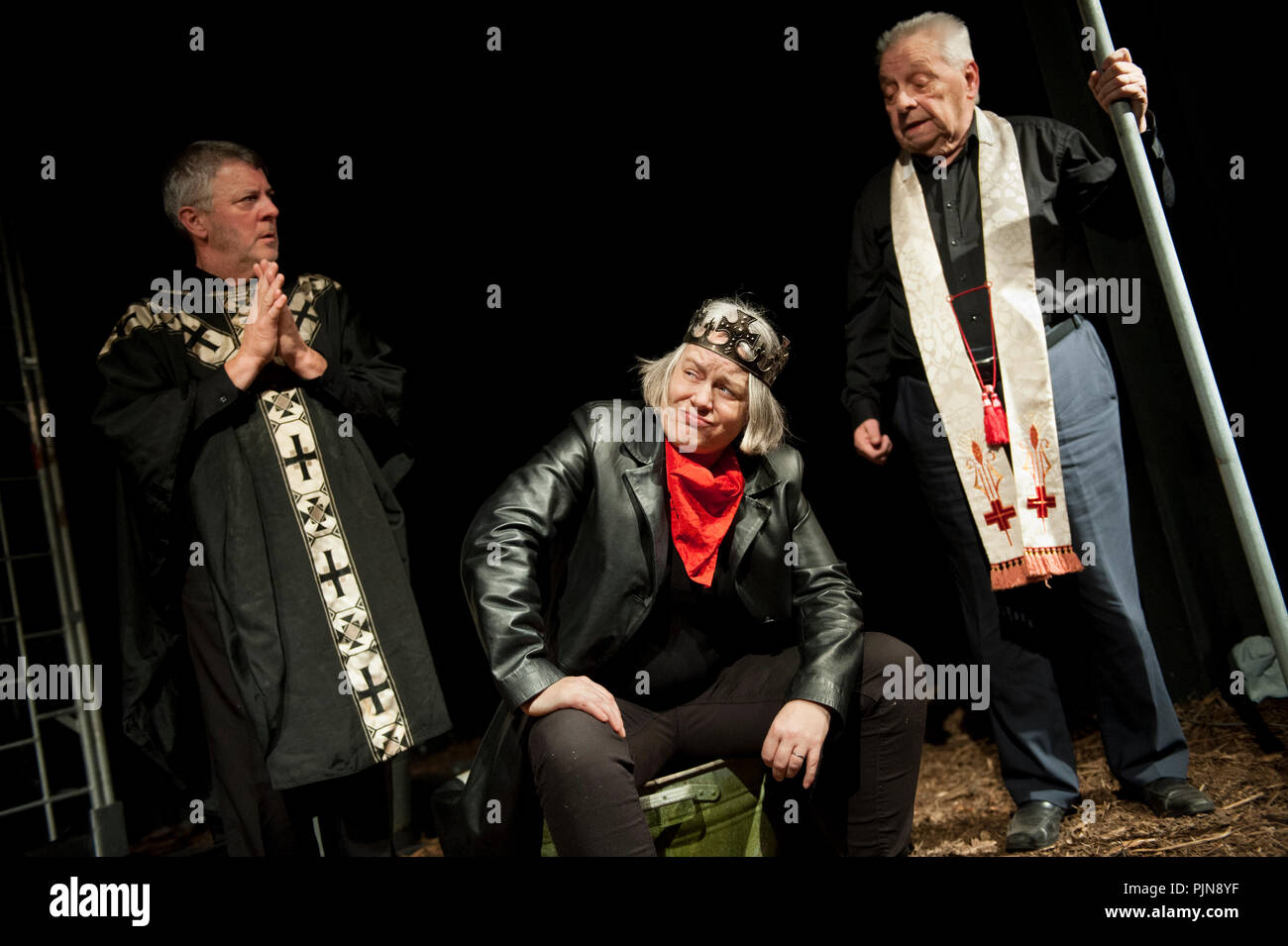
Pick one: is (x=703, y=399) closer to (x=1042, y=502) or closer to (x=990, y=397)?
(x=990, y=397)

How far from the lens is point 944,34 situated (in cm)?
283

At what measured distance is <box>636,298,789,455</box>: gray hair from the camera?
2639 mm

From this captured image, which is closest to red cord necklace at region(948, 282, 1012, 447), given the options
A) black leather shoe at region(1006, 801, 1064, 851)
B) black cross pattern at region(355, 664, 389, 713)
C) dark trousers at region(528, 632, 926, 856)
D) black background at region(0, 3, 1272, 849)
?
dark trousers at region(528, 632, 926, 856)

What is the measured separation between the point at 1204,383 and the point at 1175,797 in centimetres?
116

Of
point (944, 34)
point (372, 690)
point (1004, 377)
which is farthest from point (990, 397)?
point (372, 690)

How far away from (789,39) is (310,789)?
119 inches

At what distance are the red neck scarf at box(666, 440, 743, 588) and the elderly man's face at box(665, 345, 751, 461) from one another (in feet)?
0.20

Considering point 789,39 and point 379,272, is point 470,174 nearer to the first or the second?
point 379,272

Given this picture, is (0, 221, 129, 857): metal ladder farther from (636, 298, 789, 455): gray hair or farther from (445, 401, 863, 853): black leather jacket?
(636, 298, 789, 455): gray hair

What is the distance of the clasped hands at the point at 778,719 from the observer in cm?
227

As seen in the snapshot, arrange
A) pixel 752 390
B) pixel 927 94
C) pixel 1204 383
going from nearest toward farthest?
pixel 1204 383, pixel 752 390, pixel 927 94

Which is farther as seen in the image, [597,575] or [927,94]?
[927,94]

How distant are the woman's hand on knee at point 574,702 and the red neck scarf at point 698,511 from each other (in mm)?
448
